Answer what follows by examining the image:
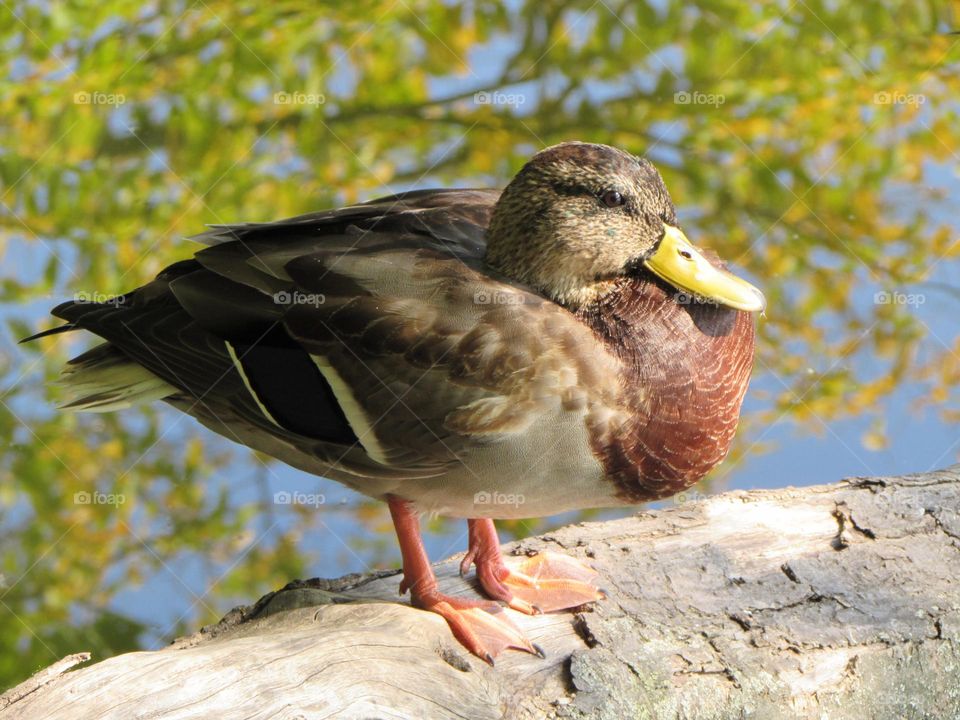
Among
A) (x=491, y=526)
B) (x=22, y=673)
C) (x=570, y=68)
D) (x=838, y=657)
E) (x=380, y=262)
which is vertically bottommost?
(x=22, y=673)

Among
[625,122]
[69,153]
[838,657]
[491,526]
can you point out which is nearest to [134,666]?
[491,526]

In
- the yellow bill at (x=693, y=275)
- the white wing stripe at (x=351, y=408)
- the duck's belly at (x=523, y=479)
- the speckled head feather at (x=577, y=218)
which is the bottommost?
the duck's belly at (x=523, y=479)

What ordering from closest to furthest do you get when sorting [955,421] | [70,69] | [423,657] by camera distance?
[423,657], [955,421], [70,69]

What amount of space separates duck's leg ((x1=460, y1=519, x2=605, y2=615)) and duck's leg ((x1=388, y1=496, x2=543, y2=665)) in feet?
0.24

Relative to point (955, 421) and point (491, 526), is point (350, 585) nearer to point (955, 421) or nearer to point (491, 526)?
point (491, 526)

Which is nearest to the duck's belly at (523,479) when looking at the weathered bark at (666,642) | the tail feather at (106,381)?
the weathered bark at (666,642)

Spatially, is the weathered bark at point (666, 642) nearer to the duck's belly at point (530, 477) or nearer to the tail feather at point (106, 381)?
the duck's belly at point (530, 477)

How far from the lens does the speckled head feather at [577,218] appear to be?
2.40 metres

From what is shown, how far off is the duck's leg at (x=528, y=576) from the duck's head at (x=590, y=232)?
0.64 metres

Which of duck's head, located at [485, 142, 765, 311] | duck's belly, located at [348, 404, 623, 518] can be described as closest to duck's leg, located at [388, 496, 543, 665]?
duck's belly, located at [348, 404, 623, 518]

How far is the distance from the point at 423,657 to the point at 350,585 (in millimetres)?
438

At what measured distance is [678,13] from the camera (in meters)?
6.09

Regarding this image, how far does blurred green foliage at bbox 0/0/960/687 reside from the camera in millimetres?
4211

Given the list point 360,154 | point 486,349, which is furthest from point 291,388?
point 360,154
